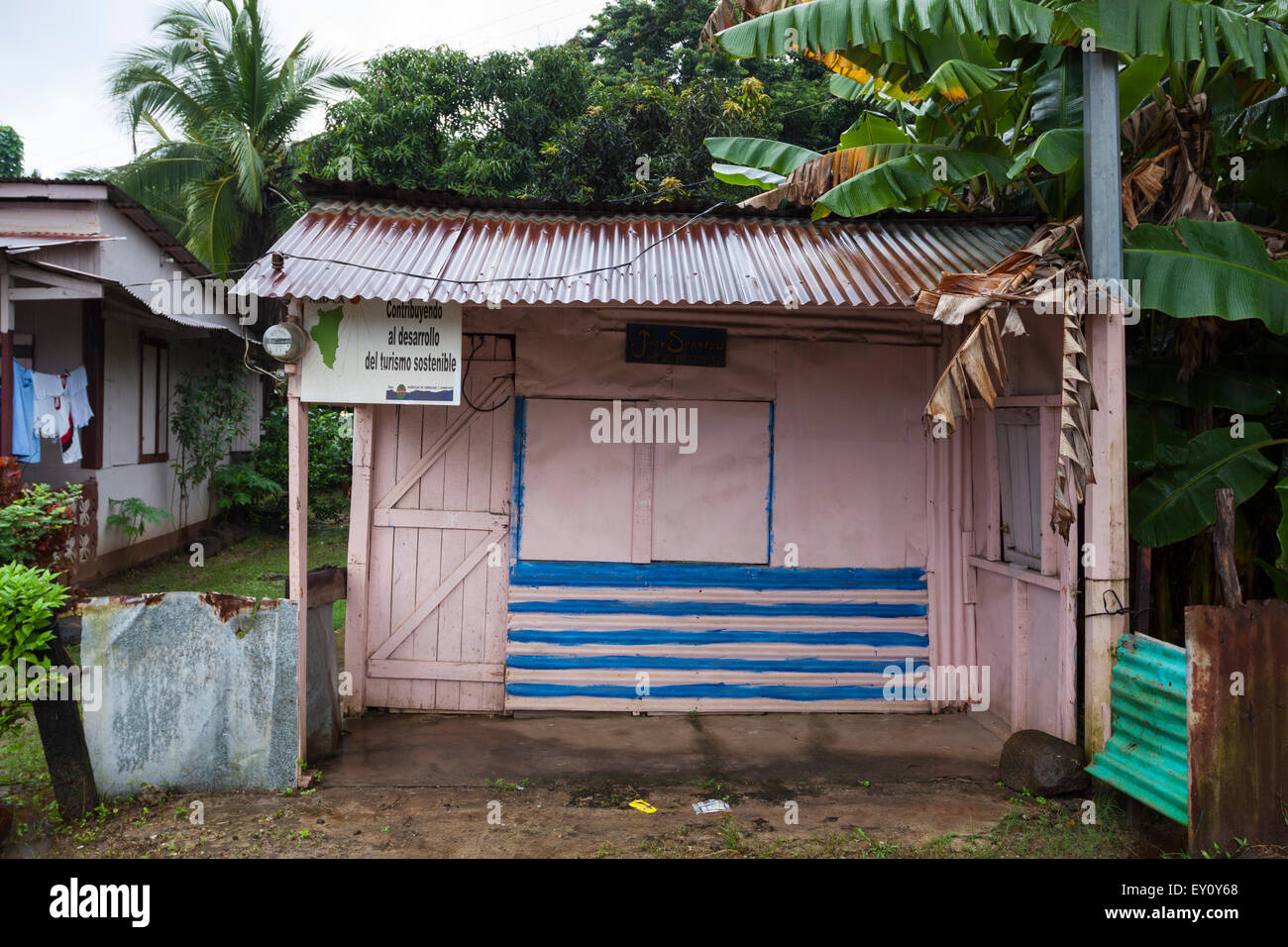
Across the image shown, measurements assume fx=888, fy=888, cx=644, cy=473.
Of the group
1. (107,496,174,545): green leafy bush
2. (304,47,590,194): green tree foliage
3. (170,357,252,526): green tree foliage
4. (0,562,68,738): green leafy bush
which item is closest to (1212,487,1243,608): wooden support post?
(0,562,68,738): green leafy bush

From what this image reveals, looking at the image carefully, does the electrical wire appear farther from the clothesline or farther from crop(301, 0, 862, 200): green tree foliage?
crop(301, 0, 862, 200): green tree foliage

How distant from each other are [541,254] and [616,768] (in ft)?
11.0

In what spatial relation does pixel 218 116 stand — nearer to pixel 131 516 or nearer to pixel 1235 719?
pixel 131 516

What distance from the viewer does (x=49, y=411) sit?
9.60 meters

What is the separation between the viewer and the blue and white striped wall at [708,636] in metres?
6.57

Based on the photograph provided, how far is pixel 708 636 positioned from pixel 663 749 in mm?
975

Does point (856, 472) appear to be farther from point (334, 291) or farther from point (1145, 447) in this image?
point (334, 291)

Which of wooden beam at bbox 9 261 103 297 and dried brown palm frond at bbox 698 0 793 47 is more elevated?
dried brown palm frond at bbox 698 0 793 47

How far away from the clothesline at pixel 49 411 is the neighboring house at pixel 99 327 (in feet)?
0.81

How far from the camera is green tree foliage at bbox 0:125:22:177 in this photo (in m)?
22.7

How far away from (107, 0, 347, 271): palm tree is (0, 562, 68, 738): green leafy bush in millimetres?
12673

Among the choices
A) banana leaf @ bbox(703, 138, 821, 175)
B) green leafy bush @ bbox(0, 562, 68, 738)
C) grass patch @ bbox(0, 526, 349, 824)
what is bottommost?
grass patch @ bbox(0, 526, 349, 824)

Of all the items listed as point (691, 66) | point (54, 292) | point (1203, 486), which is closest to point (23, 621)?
point (54, 292)
